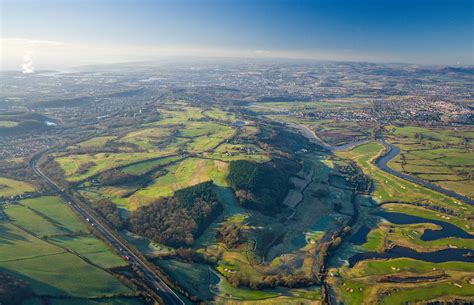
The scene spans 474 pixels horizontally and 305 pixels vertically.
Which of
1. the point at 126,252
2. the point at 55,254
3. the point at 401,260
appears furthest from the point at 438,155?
the point at 55,254

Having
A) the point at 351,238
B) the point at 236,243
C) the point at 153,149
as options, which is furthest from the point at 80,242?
the point at 153,149

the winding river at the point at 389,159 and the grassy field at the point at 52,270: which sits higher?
the winding river at the point at 389,159

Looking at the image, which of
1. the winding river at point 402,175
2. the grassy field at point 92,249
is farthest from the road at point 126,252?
the winding river at point 402,175

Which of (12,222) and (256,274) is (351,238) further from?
(12,222)

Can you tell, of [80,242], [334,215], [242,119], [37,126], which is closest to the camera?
[80,242]

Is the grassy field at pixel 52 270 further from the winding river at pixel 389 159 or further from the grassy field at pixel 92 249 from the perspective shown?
the winding river at pixel 389 159

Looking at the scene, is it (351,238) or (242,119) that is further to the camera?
(242,119)

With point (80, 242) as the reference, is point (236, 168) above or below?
above
